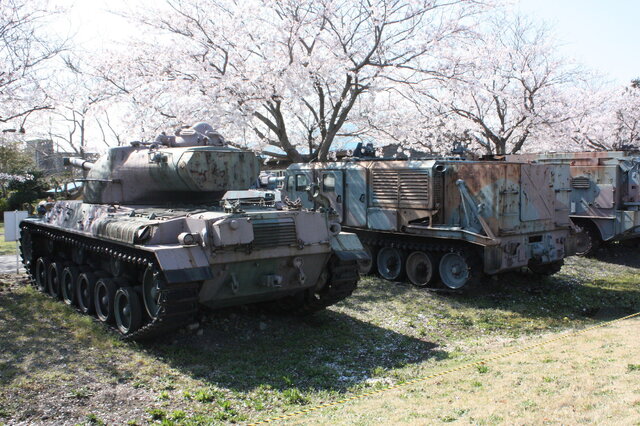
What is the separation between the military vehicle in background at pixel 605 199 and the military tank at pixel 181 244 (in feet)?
30.8

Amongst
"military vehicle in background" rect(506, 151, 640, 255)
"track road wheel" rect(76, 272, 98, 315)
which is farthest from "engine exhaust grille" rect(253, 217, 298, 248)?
"military vehicle in background" rect(506, 151, 640, 255)

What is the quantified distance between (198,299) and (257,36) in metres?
10.4

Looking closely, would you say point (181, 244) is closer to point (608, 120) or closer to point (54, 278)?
point (54, 278)

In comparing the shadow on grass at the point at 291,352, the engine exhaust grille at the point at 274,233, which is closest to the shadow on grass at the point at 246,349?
the shadow on grass at the point at 291,352

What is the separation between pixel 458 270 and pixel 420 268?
102 centimetres

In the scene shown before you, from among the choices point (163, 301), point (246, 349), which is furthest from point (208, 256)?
point (246, 349)

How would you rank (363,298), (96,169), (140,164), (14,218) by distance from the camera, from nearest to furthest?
1. (140,164)
2. (96,169)
3. (363,298)
4. (14,218)

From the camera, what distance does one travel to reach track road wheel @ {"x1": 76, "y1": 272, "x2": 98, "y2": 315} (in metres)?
9.80

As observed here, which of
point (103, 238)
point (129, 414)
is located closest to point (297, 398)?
point (129, 414)

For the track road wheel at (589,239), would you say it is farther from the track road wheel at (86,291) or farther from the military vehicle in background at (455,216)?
the track road wheel at (86,291)

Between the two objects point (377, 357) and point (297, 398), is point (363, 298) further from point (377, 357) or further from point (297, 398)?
point (297, 398)

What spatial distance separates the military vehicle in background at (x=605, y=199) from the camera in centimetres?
1628

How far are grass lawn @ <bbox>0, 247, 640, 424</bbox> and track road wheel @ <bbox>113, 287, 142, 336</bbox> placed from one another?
0.78 ft

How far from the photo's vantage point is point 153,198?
33.7 ft
